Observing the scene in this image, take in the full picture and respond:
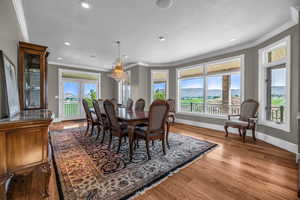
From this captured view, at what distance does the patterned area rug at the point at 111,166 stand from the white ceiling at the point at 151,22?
265cm

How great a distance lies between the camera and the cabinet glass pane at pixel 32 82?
264 centimetres

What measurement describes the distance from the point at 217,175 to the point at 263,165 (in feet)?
3.15

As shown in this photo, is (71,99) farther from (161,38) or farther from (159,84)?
Answer: (161,38)

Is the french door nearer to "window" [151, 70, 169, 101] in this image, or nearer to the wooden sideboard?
"window" [151, 70, 169, 101]

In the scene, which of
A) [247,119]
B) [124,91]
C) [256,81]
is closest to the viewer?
[247,119]

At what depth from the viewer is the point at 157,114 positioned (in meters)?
2.39

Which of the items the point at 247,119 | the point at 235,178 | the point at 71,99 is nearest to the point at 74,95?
the point at 71,99

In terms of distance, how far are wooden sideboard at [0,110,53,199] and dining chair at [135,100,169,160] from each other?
1412 mm

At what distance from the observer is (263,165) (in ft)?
7.13

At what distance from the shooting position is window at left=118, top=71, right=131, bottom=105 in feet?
21.5

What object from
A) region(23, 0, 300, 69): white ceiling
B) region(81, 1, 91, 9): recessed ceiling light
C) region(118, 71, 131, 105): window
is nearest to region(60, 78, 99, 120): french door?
region(118, 71, 131, 105): window

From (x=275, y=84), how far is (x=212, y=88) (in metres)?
1.75

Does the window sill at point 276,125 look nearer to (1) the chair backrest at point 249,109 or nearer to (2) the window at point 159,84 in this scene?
(1) the chair backrest at point 249,109

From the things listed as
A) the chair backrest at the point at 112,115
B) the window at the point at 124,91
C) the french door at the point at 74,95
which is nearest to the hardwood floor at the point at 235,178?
the chair backrest at the point at 112,115
